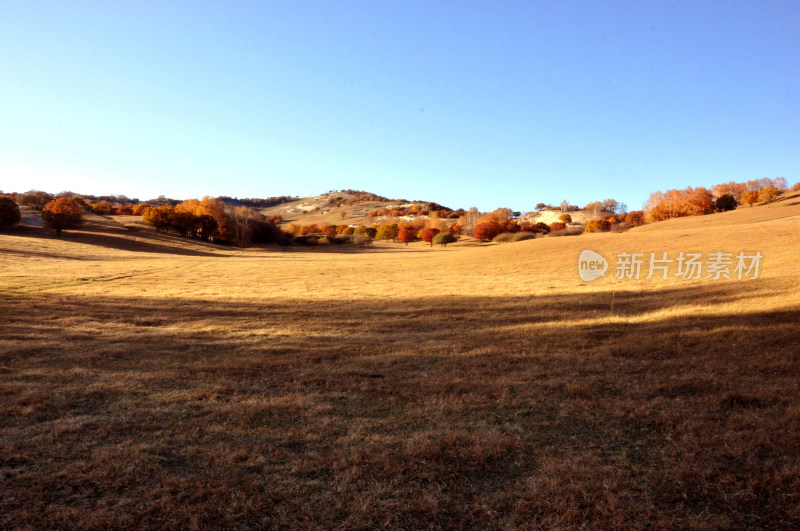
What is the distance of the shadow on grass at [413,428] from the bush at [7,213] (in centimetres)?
7609

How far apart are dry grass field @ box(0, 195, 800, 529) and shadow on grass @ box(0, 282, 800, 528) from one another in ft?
0.12

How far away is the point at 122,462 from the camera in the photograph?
18.3 feet

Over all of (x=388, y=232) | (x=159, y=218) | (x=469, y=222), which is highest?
(x=469, y=222)

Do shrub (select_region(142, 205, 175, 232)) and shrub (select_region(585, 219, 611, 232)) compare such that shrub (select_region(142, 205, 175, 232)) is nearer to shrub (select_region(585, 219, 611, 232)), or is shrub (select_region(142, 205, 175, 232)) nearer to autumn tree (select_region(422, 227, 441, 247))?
autumn tree (select_region(422, 227, 441, 247))

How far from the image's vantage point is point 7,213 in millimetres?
69000

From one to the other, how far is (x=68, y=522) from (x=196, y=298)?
21872 millimetres

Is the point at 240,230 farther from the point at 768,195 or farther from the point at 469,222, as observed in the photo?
the point at 768,195

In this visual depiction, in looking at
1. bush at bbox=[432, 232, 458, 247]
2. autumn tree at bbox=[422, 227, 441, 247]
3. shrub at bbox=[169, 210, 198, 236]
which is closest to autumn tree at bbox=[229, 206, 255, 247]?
shrub at bbox=[169, 210, 198, 236]

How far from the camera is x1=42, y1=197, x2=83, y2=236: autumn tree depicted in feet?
240

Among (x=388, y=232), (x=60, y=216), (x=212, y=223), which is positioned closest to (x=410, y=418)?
(x=60, y=216)

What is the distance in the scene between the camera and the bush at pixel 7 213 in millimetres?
68500

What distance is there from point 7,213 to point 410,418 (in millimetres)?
90647

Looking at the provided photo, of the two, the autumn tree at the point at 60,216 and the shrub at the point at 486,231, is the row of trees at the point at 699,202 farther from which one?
the autumn tree at the point at 60,216

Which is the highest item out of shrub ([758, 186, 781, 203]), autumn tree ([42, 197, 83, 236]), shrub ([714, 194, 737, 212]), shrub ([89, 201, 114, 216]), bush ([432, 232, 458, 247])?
shrub ([758, 186, 781, 203])
